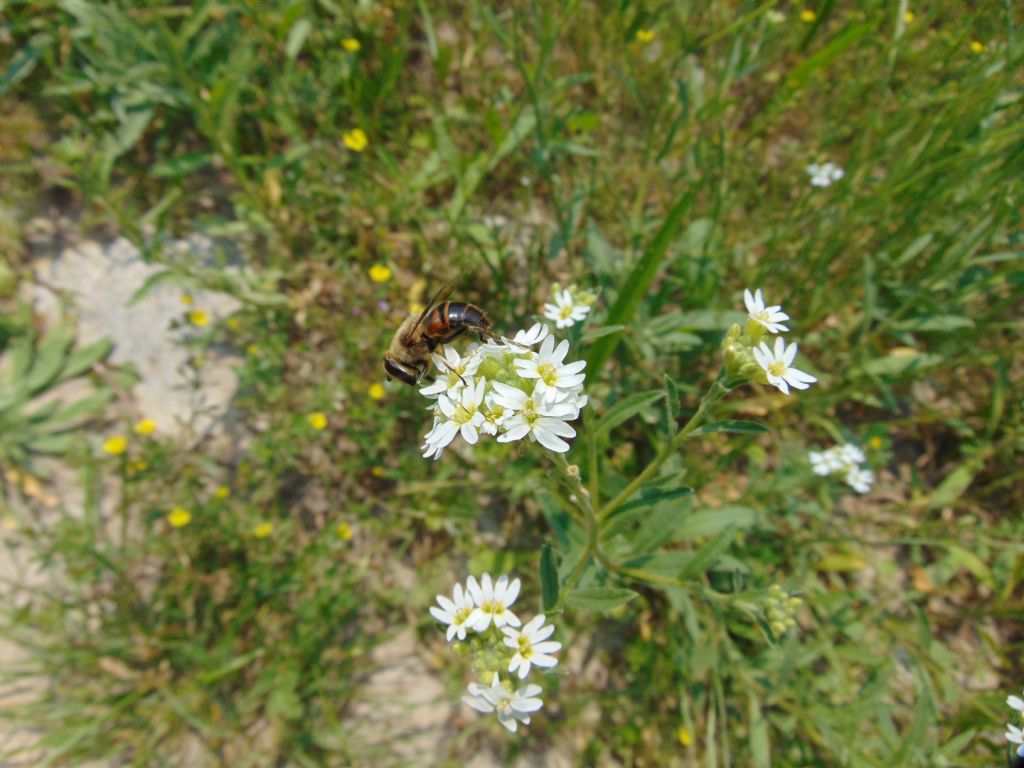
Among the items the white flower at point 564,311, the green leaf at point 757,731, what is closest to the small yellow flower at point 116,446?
the white flower at point 564,311

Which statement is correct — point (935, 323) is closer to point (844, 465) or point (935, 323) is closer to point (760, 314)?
point (844, 465)

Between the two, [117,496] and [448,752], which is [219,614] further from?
[448,752]

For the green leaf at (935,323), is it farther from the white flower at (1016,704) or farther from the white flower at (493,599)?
the white flower at (493,599)

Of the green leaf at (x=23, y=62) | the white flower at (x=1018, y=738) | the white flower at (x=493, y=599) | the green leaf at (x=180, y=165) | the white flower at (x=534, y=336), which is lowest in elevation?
the white flower at (x=1018, y=738)

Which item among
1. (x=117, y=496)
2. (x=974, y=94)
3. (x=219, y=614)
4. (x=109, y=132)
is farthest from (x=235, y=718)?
(x=974, y=94)

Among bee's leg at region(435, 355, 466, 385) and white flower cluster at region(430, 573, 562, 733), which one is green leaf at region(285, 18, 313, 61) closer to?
bee's leg at region(435, 355, 466, 385)
